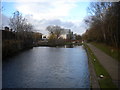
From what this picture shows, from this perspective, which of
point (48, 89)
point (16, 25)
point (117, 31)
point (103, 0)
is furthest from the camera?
point (16, 25)

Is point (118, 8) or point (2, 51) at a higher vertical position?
point (118, 8)

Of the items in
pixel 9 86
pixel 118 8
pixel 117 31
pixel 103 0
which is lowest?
pixel 9 86

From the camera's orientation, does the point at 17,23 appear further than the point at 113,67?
Yes

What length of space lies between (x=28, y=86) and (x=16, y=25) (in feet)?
112

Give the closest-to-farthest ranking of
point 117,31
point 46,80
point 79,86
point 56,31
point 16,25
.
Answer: point 79,86
point 46,80
point 117,31
point 16,25
point 56,31

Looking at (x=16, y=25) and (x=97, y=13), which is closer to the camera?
(x=97, y=13)

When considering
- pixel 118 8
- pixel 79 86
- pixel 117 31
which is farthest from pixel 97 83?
pixel 117 31

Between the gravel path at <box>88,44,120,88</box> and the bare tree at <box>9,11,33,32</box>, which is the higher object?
the bare tree at <box>9,11,33,32</box>

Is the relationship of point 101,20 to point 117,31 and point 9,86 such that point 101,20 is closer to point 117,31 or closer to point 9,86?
point 117,31

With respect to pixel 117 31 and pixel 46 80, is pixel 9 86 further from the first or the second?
pixel 117 31

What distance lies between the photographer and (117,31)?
2019 centimetres

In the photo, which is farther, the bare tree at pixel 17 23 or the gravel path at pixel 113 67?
the bare tree at pixel 17 23

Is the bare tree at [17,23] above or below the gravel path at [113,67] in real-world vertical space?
above

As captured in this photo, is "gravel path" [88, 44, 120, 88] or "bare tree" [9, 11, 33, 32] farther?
"bare tree" [9, 11, 33, 32]
